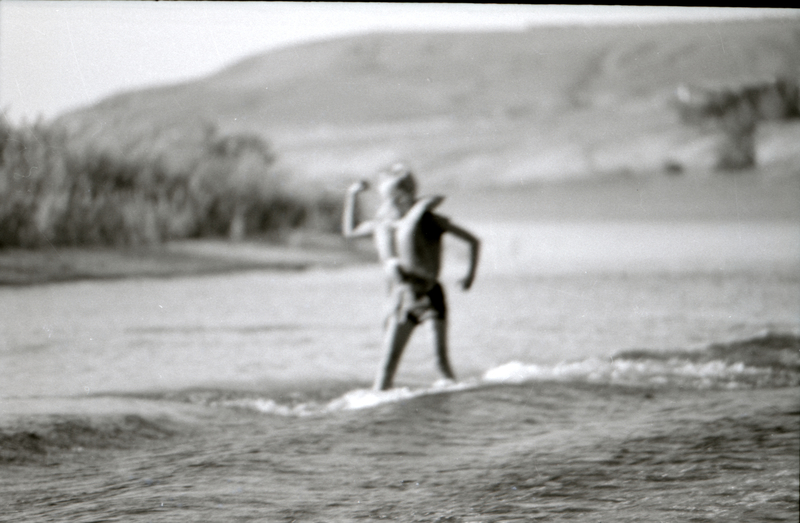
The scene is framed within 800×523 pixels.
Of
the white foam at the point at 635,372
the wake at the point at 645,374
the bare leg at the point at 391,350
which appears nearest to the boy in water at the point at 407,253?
the bare leg at the point at 391,350

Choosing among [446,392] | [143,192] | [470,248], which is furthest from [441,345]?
[143,192]

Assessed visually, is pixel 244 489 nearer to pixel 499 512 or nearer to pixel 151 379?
pixel 151 379

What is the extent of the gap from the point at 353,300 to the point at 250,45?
102 centimetres

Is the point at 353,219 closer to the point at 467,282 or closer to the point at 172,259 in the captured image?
the point at 467,282

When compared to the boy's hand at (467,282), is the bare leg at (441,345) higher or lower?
lower

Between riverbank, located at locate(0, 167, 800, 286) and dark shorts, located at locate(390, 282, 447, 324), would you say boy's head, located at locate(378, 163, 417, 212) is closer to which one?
riverbank, located at locate(0, 167, 800, 286)

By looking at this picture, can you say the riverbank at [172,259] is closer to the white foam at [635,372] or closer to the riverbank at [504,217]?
the riverbank at [504,217]

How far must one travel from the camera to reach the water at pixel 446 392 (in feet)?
9.69

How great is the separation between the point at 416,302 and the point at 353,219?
1.28 feet

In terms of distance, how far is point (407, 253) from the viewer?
3230 mm

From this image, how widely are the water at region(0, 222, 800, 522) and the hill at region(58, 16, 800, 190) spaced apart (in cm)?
34

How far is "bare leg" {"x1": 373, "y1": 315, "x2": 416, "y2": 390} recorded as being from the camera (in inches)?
130

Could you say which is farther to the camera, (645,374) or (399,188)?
(645,374)

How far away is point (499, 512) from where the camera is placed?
121 inches
